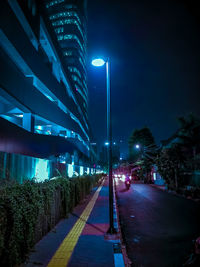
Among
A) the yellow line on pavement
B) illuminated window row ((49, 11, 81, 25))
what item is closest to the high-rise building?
illuminated window row ((49, 11, 81, 25))

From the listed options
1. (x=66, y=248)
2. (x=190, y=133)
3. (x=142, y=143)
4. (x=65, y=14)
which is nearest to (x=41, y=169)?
(x=66, y=248)

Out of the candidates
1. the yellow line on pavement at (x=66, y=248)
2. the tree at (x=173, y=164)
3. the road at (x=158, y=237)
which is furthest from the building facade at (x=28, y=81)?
the tree at (x=173, y=164)

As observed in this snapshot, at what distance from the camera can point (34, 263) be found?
4.09 metres

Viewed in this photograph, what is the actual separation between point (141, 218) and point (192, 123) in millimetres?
20048

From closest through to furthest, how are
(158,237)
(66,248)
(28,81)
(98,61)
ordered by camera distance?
(66,248)
(158,237)
(98,61)
(28,81)

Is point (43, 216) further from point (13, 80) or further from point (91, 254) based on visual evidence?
point (13, 80)

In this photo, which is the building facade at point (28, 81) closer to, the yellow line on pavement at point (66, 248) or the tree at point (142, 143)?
the yellow line on pavement at point (66, 248)

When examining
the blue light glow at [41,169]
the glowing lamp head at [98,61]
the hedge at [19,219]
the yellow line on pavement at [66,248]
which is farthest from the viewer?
the blue light glow at [41,169]

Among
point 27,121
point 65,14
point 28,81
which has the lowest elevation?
point 27,121

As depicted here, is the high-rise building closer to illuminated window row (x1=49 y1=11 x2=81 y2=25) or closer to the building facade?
illuminated window row (x1=49 y1=11 x2=81 y2=25)

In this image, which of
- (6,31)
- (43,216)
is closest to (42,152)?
(6,31)

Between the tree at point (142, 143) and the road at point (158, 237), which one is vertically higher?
the tree at point (142, 143)

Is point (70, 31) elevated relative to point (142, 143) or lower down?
elevated

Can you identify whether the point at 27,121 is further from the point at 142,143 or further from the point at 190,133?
the point at 142,143
